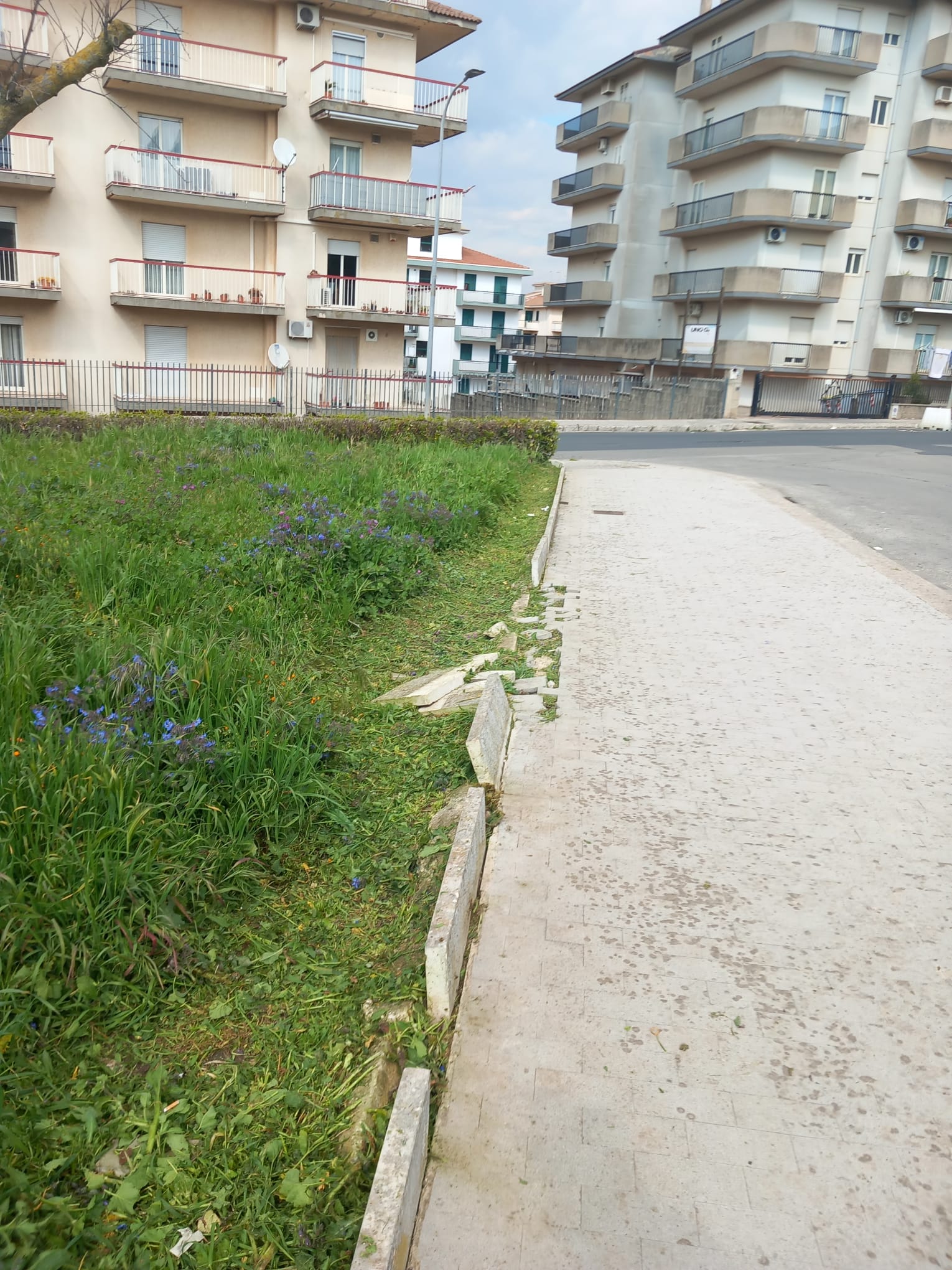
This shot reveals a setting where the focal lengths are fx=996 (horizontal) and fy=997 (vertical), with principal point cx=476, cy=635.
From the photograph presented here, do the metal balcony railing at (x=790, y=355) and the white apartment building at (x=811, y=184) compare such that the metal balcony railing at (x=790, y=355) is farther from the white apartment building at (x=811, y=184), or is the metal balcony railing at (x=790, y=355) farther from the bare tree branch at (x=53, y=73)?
the bare tree branch at (x=53, y=73)

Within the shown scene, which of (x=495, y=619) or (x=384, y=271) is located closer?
(x=495, y=619)

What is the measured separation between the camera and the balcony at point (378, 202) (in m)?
29.6

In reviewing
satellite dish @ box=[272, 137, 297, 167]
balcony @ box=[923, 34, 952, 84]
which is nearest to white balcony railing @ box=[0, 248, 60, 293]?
satellite dish @ box=[272, 137, 297, 167]

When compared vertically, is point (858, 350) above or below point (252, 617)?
above

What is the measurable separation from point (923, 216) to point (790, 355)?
7865 mm

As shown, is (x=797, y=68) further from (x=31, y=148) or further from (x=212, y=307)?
(x=31, y=148)

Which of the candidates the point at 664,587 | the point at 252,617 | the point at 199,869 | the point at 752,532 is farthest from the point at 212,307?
the point at 199,869

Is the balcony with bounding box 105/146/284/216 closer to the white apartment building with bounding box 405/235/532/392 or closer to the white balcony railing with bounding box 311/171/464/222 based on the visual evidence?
the white balcony railing with bounding box 311/171/464/222

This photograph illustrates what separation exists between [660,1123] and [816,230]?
46.0 meters

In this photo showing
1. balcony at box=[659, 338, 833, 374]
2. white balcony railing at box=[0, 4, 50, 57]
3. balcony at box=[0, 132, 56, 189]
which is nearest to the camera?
white balcony railing at box=[0, 4, 50, 57]

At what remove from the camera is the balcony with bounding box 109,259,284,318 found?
2750 cm

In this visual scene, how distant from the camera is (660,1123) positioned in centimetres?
275

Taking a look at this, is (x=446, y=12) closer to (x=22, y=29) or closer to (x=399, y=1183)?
(x=22, y=29)

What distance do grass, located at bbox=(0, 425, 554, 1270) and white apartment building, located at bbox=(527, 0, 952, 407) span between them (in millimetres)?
38826
